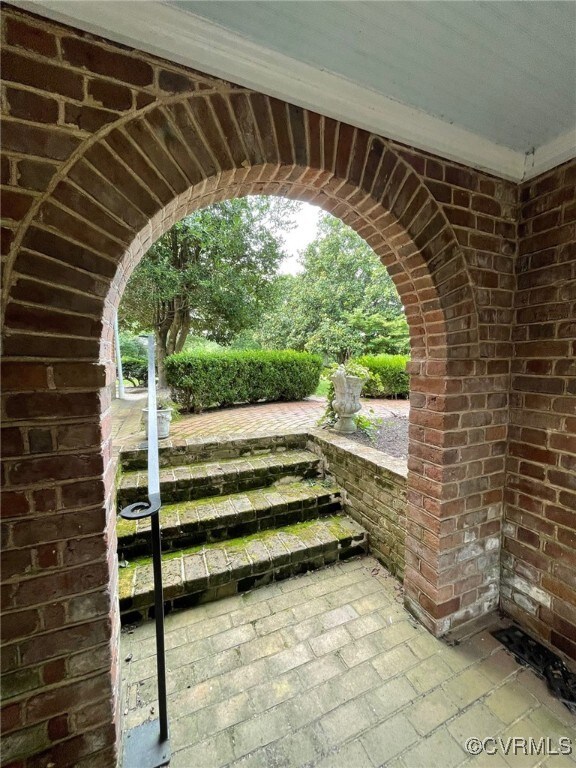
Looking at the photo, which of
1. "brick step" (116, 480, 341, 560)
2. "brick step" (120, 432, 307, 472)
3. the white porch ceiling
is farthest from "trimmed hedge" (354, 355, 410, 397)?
the white porch ceiling

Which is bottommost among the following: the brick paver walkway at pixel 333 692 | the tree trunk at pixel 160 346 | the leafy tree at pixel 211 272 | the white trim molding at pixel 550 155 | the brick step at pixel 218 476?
the brick paver walkway at pixel 333 692

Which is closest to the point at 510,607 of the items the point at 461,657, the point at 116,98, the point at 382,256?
the point at 461,657

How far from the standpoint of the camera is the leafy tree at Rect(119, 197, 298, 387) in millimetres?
6539

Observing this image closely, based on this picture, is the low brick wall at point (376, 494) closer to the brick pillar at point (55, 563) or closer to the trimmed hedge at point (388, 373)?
the brick pillar at point (55, 563)

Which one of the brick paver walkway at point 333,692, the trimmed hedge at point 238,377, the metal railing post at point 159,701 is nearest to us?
the metal railing post at point 159,701

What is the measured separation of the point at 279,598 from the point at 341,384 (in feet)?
7.95

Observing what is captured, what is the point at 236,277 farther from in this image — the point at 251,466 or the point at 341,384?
the point at 251,466

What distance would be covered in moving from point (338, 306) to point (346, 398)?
8.01 meters

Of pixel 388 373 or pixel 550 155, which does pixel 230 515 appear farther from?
pixel 388 373

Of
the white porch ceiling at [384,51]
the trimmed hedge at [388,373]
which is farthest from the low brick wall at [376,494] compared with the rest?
the trimmed hedge at [388,373]

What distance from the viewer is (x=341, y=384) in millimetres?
3924

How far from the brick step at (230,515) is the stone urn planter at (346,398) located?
3.41ft

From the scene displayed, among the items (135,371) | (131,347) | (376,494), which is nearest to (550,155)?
(376,494)

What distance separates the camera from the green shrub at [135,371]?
1273cm
